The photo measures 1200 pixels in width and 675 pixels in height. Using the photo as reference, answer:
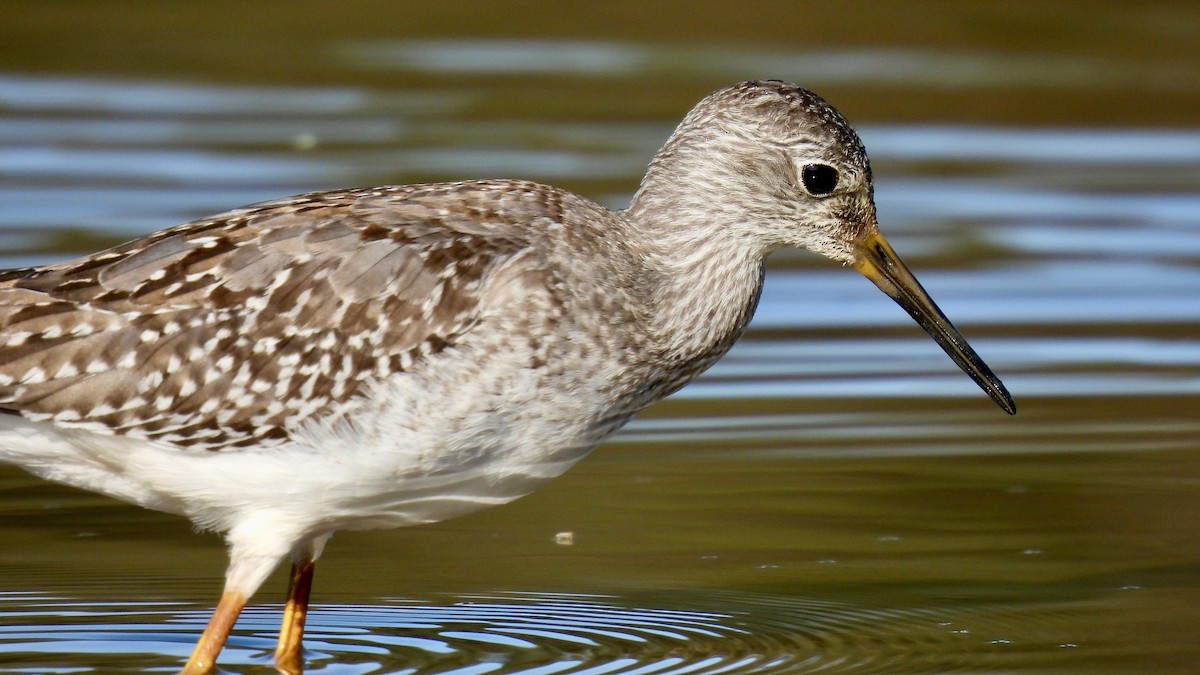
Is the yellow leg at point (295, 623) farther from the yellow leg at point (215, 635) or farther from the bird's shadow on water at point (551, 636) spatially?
the yellow leg at point (215, 635)

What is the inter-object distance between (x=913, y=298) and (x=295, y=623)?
3286 millimetres

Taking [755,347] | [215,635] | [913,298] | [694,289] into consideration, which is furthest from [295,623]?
[755,347]

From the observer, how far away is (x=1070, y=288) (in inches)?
679

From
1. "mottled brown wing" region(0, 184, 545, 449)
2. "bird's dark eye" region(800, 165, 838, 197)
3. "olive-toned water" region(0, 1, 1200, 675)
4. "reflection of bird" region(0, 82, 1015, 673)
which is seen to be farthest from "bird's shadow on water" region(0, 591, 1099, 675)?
"bird's dark eye" region(800, 165, 838, 197)

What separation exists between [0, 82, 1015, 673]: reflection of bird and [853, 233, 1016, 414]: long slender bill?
2.42 ft

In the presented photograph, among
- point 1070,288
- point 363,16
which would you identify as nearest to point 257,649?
point 1070,288

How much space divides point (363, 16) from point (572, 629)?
1802cm

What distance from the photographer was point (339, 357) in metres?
9.57

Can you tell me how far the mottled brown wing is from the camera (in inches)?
377

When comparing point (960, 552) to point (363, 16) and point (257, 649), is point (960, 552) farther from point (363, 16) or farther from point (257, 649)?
point (363, 16)

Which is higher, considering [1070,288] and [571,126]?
[571,126]

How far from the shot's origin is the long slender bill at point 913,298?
1055cm

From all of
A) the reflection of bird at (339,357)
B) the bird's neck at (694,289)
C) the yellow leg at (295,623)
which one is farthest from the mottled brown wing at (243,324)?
the yellow leg at (295,623)

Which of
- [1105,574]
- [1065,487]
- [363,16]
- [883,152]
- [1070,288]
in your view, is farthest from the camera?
[363,16]
